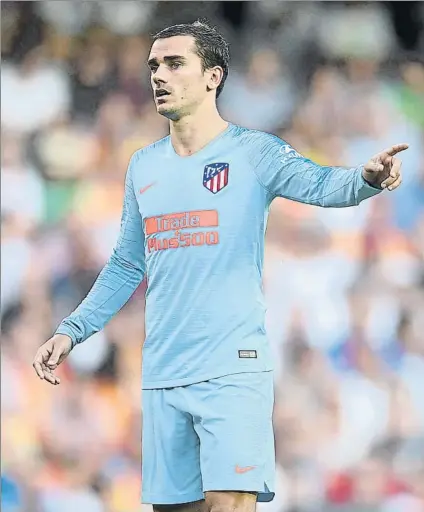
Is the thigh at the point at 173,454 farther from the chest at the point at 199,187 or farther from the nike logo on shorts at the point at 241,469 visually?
the chest at the point at 199,187

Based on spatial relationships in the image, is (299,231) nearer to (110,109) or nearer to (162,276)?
(110,109)

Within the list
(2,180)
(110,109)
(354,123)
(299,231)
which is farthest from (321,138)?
(2,180)

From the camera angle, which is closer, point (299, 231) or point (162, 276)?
point (162, 276)

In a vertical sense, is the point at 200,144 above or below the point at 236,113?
below

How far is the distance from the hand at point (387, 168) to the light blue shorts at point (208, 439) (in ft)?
2.24

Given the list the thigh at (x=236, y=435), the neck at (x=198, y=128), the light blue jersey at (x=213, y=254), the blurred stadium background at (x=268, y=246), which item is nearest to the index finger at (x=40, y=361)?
the light blue jersey at (x=213, y=254)

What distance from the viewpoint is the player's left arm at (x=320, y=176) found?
2.47 meters

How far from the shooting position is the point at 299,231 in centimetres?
617

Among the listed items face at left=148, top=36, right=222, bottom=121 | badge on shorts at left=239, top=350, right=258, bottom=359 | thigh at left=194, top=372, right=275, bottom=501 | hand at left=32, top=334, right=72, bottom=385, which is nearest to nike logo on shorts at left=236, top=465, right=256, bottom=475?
thigh at left=194, top=372, right=275, bottom=501

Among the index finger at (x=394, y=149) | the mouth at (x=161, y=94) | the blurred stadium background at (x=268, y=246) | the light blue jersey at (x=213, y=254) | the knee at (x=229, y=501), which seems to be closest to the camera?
the index finger at (x=394, y=149)

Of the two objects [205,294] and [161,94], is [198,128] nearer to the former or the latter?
[161,94]

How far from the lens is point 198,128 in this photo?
2986 millimetres

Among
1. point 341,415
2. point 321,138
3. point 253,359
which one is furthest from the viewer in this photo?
point 321,138

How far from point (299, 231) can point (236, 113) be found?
0.84 meters
